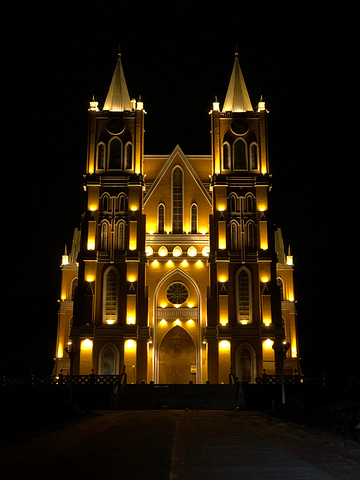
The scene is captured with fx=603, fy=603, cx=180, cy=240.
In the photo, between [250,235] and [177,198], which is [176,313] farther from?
[177,198]

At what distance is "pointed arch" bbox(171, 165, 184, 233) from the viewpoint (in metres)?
55.9

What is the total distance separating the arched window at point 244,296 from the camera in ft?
168

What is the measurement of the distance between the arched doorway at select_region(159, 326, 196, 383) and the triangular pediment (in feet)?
41.8

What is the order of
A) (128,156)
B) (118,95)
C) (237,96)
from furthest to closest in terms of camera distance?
(118,95) < (237,96) < (128,156)

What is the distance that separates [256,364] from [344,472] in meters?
40.8

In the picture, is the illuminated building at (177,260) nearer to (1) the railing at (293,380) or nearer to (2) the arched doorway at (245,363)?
(2) the arched doorway at (245,363)

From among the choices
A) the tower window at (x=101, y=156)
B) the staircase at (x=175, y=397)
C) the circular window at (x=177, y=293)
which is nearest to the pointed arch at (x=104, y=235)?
the tower window at (x=101, y=156)

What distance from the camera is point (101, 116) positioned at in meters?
57.4

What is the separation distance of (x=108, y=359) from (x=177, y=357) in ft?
21.4

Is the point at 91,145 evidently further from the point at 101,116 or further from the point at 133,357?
the point at 133,357

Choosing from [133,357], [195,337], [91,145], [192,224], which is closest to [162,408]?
[133,357]

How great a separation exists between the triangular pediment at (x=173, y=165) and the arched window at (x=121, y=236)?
3.97 m

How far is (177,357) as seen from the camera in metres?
53.3

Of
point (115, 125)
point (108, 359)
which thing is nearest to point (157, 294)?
point (108, 359)
